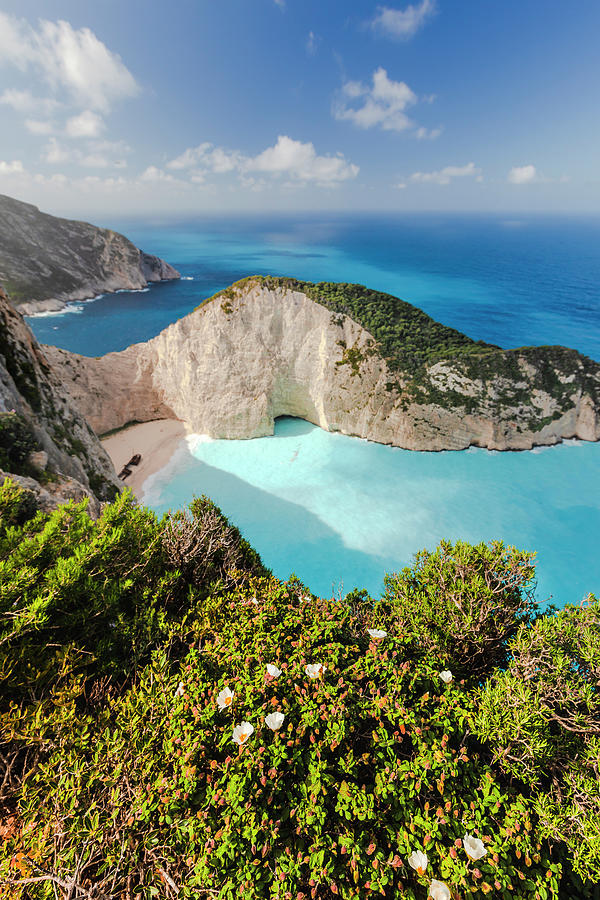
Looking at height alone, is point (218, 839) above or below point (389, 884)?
above

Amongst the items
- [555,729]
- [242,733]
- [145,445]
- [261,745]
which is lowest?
[145,445]

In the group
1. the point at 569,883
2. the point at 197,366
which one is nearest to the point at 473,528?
the point at 569,883

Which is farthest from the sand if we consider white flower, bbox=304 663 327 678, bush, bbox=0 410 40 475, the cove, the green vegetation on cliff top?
white flower, bbox=304 663 327 678

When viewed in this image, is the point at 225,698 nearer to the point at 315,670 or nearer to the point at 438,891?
the point at 315,670

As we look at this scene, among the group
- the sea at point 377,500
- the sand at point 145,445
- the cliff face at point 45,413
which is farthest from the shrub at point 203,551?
the sand at point 145,445

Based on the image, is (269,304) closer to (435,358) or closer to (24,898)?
(435,358)

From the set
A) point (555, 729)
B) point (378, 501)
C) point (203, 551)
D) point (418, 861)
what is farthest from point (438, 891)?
point (378, 501)
